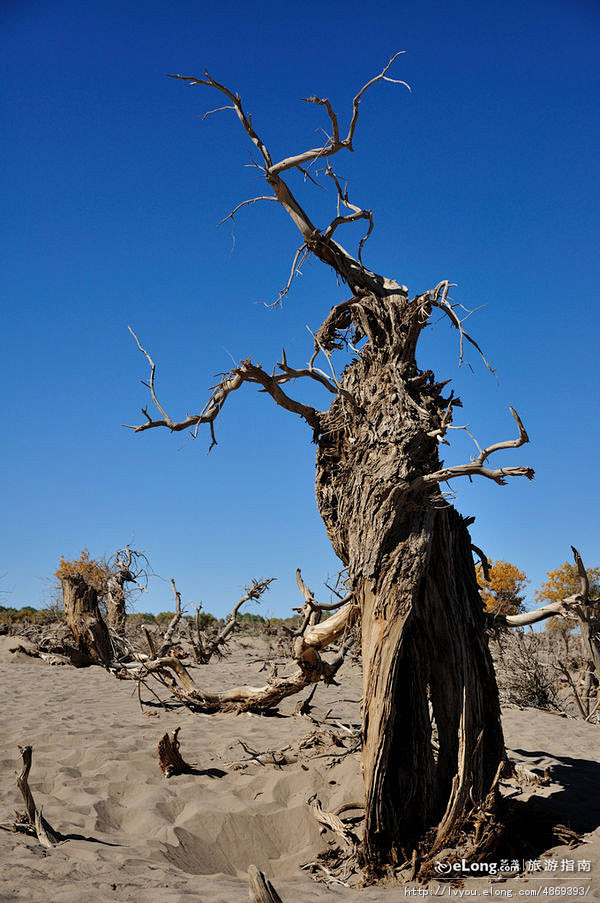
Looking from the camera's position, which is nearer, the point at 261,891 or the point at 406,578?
the point at 261,891

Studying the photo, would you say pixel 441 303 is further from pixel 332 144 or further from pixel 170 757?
pixel 170 757

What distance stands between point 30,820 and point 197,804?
1522 mm

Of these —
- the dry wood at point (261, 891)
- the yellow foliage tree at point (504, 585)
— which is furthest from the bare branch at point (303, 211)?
the yellow foliage tree at point (504, 585)

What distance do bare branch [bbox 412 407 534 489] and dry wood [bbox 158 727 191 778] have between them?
11.5 feet

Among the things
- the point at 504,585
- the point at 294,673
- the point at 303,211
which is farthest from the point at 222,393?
the point at 504,585

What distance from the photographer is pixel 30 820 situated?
4.15 meters

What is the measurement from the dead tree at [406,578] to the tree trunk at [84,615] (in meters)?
8.75

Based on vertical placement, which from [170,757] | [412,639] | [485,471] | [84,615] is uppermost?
[485,471]

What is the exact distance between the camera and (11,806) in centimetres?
476

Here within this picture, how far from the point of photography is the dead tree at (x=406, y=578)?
4215 millimetres

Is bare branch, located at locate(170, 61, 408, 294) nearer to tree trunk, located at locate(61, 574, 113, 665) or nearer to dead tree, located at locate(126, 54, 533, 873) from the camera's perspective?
dead tree, located at locate(126, 54, 533, 873)

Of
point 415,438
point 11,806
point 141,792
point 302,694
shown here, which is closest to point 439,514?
point 415,438

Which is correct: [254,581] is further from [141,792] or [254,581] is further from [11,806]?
[11,806]

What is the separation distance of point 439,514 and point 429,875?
2.40m
